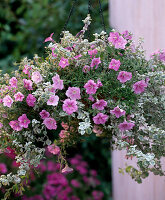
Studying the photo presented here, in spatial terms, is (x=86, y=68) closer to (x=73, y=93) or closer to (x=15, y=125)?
(x=73, y=93)

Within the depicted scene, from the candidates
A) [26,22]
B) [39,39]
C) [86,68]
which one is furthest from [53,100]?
[26,22]

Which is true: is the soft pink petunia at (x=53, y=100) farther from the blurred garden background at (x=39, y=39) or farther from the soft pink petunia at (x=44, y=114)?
the blurred garden background at (x=39, y=39)

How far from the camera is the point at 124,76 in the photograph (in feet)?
3.52

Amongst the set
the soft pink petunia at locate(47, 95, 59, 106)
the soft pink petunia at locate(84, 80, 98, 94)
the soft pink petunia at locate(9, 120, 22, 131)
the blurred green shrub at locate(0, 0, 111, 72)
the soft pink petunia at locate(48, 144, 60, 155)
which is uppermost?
the blurred green shrub at locate(0, 0, 111, 72)

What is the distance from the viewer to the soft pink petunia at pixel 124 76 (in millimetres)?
1069

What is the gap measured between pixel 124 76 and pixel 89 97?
0.41 feet

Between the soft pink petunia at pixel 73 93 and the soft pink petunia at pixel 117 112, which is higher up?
the soft pink petunia at pixel 73 93

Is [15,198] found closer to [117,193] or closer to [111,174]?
[117,193]

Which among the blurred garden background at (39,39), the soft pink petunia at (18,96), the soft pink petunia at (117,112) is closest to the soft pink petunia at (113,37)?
the soft pink petunia at (117,112)

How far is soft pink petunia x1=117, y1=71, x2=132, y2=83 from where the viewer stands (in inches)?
42.1

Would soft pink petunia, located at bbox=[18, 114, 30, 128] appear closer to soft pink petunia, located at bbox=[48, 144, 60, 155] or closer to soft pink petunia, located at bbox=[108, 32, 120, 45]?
soft pink petunia, located at bbox=[48, 144, 60, 155]

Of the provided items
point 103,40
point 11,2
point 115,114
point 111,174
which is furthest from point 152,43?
point 11,2

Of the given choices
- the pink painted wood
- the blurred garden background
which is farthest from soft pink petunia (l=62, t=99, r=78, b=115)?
the blurred garden background

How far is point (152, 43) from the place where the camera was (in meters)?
2.02
